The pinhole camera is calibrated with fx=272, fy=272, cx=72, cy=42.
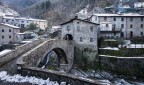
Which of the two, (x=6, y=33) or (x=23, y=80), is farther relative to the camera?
(x=6, y=33)

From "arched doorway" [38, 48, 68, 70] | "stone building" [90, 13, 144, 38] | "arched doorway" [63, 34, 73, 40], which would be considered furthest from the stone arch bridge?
"stone building" [90, 13, 144, 38]

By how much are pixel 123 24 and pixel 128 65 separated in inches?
546

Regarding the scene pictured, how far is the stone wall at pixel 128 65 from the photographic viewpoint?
149 feet

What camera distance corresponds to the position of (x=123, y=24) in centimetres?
5725

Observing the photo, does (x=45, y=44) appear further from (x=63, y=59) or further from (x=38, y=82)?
(x=38, y=82)

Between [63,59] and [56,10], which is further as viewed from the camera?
[56,10]

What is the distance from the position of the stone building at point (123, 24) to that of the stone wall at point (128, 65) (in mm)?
11587

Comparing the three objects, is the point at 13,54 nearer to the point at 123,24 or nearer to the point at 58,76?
the point at 58,76

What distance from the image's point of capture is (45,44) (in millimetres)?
36375

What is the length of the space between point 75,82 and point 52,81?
2.30 m

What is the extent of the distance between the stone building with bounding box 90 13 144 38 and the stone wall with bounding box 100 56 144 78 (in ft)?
38.0

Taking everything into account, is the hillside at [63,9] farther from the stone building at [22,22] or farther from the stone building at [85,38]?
the stone building at [85,38]

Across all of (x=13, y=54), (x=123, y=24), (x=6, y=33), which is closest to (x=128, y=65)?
(x=123, y=24)

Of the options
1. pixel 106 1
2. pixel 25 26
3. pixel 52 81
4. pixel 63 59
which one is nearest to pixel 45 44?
pixel 63 59
